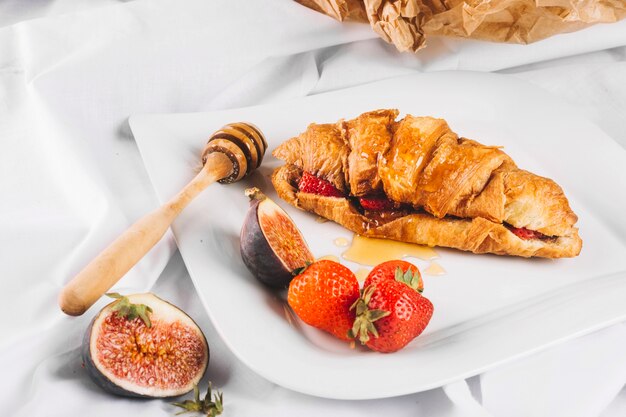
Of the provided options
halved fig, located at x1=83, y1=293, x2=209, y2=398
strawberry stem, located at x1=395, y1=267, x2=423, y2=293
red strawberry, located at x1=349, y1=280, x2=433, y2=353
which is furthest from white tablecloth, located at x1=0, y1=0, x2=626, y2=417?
strawberry stem, located at x1=395, y1=267, x2=423, y2=293

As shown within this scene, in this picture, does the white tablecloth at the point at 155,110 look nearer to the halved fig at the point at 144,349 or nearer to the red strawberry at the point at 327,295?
the halved fig at the point at 144,349

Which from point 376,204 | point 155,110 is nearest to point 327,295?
point 376,204

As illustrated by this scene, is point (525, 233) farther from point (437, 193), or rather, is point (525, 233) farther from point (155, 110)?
point (155, 110)

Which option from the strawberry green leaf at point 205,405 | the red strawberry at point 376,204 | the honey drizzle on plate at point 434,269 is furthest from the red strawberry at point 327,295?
the red strawberry at point 376,204

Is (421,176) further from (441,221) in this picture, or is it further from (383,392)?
(383,392)

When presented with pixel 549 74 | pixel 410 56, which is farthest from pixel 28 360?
pixel 549 74

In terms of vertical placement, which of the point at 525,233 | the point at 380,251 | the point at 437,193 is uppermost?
the point at 437,193

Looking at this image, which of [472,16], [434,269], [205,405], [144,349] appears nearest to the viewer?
[205,405]
